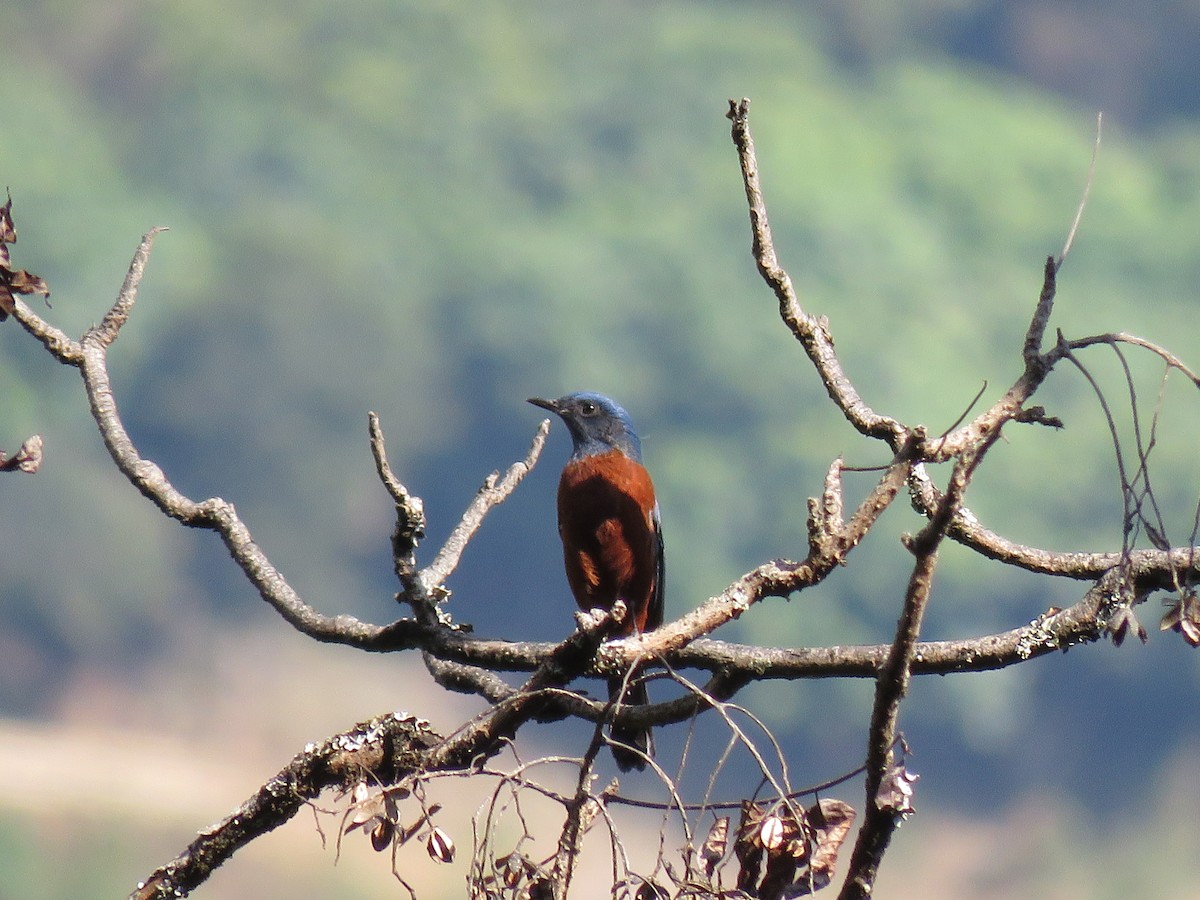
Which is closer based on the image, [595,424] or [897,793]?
[897,793]

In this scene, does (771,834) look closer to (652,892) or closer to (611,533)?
(652,892)

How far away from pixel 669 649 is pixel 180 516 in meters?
1.61

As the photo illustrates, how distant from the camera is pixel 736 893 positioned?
2.22m

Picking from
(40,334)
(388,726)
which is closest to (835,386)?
(388,726)

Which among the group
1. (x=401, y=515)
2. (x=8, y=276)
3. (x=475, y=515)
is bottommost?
(x=401, y=515)

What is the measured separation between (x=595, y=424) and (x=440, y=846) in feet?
13.6

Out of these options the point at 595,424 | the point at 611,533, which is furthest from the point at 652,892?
the point at 595,424

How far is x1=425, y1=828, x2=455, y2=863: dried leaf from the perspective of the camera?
97.4 inches

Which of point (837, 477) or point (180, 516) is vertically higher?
point (180, 516)

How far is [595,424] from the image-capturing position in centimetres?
655

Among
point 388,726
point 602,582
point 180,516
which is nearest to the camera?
point 388,726

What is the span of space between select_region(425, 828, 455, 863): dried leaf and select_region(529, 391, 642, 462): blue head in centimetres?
396

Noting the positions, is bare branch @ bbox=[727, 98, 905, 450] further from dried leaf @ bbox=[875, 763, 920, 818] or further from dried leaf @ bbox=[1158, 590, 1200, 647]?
dried leaf @ bbox=[875, 763, 920, 818]

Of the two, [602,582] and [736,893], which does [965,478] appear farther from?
[602,582]
